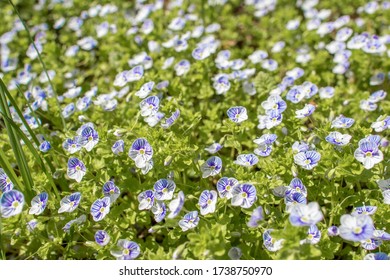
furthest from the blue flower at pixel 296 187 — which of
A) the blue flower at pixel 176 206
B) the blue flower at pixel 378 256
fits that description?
the blue flower at pixel 176 206

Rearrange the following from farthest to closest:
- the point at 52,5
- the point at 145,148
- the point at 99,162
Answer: the point at 52,5 < the point at 99,162 < the point at 145,148

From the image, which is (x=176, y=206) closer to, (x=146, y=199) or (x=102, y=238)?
(x=146, y=199)

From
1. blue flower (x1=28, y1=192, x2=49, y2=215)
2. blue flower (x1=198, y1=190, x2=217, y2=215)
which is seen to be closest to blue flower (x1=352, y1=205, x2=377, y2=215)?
blue flower (x1=198, y1=190, x2=217, y2=215)

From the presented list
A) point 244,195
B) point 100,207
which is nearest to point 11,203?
point 100,207

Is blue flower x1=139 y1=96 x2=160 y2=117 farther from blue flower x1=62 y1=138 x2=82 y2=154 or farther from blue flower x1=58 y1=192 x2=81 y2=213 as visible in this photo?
blue flower x1=58 y1=192 x2=81 y2=213

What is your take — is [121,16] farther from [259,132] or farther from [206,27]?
[259,132]

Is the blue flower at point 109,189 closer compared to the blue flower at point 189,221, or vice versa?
the blue flower at point 189,221

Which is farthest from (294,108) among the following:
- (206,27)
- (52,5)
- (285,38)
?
(52,5)

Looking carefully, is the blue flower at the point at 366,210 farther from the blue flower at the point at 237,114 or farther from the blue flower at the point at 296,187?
the blue flower at the point at 237,114
